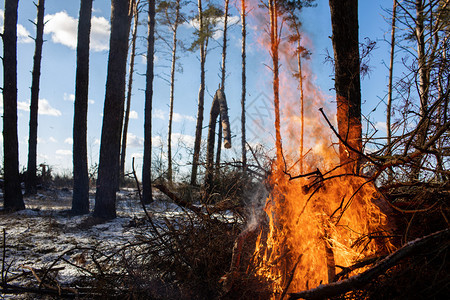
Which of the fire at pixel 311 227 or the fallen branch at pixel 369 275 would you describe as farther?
the fire at pixel 311 227

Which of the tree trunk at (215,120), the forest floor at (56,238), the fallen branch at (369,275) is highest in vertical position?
the tree trunk at (215,120)

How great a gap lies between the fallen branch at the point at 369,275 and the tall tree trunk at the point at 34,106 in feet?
44.2

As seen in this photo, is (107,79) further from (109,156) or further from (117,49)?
(109,156)

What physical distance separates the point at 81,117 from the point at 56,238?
4.23m

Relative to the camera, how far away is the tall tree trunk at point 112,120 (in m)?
7.93

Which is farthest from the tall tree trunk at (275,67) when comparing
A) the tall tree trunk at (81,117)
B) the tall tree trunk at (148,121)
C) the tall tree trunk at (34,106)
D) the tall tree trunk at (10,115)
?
the tall tree trunk at (34,106)

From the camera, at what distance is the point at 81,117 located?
909 cm

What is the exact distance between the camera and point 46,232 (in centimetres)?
645

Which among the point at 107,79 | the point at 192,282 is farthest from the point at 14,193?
the point at 192,282

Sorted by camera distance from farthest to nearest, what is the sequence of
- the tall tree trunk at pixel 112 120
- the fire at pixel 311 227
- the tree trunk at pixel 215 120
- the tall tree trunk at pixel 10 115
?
the tree trunk at pixel 215 120 < the tall tree trunk at pixel 10 115 < the tall tree trunk at pixel 112 120 < the fire at pixel 311 227

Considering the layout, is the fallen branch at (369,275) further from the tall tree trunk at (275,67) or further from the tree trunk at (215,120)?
the tree trunk at (215,120)

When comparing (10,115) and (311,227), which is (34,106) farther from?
(311,227)

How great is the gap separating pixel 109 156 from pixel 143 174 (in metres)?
3.25

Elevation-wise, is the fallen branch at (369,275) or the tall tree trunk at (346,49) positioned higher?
the tall tree trunk at (346,49)
